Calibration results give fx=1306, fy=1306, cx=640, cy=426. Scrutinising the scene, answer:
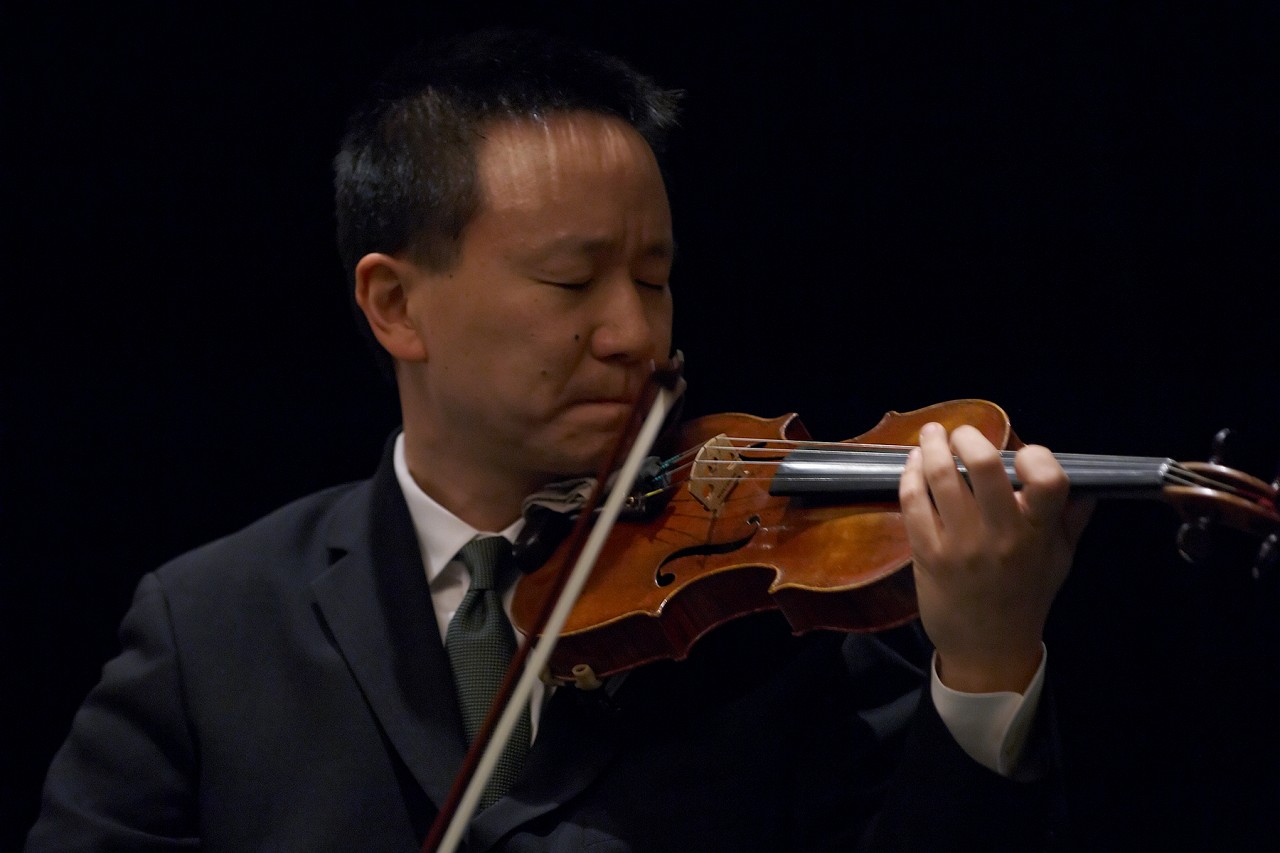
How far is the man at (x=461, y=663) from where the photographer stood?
1.45 meters

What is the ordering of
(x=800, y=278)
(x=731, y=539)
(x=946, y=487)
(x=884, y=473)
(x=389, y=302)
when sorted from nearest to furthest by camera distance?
1. (x=946, y=487)
2. (x=884, y=473)
3. (x=731, y=539)
4. (x=389, y=302)
5. (x=800, y=278)

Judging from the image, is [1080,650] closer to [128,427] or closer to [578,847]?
[578,847]

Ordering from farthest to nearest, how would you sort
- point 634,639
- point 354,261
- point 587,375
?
1. point 354,261
2. point 587,375
3. point 634,639

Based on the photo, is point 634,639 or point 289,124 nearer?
point 634,639

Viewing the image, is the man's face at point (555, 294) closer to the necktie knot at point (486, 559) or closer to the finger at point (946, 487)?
Answer: the necktie knot at point (486, 559)

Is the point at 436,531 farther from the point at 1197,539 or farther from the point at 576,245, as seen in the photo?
the point at 1197,539

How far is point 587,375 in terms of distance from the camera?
Result: 1517mm

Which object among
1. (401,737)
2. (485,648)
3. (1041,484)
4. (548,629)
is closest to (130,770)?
(401,737)

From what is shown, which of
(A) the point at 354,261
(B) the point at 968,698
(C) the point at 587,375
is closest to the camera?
(B) the point at 968,698

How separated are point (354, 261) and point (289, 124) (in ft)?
1.95

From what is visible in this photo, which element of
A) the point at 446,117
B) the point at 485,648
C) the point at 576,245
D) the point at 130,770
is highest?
the point at 446,117

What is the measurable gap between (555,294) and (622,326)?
0.08 meters

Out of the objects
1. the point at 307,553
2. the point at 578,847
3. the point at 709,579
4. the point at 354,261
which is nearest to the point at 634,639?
the point at 709,579

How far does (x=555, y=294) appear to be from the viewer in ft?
4.88
